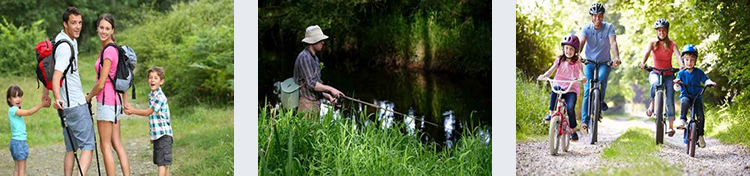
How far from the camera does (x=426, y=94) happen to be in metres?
6.31

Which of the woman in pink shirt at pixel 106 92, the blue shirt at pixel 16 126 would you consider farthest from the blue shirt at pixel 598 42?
the blue shirt at pixel 16 126

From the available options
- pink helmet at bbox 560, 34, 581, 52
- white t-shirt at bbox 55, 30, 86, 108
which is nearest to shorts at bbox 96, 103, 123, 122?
white t-shirt at bbox 55, 30, 86, 108

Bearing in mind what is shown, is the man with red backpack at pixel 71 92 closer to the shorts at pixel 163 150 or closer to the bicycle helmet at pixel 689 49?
the shorts at pixel 163 150

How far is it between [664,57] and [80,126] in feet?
11.2

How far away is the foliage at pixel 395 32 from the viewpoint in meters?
6.18

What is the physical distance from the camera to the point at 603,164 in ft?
16.3

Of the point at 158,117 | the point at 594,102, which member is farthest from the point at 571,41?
the point at 158,117

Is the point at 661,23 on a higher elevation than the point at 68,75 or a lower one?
higher

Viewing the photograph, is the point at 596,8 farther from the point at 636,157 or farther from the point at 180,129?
the point at 180,129

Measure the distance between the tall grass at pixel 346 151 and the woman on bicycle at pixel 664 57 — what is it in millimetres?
1086

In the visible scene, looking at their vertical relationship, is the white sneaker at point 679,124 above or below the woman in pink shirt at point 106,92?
below

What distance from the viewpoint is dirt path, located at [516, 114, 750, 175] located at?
4.89 m

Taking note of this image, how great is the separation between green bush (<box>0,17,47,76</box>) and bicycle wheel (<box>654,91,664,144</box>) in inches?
210

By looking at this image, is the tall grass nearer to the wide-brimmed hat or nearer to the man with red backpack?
the wide-brimmed hat
